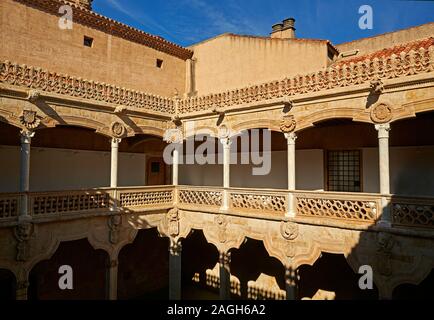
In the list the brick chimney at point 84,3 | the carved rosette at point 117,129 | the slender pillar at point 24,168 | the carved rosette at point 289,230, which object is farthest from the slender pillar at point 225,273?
the brick chimney at point 84,3

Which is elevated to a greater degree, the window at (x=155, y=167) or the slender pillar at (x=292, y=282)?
the window at (x=155, y=167)

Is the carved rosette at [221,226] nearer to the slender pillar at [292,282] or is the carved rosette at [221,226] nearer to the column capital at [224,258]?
the column capital at [224,258]

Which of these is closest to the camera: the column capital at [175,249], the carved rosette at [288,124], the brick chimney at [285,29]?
the carved rosette at [288,124]

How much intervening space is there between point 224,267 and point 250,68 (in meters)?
8.65

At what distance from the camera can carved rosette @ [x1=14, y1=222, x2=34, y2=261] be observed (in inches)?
316

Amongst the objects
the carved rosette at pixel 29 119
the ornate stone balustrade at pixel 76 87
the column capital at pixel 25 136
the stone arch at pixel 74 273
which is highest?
the ornate stone balustrade at pixel 76 87

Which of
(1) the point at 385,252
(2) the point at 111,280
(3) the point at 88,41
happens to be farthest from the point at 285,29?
(2) the point at 111,280

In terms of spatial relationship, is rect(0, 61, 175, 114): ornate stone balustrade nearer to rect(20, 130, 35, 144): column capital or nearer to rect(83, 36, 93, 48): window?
rect(20, 130, 35, 144): column capital

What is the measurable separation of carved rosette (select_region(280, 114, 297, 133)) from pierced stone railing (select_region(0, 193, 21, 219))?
24.8 ft

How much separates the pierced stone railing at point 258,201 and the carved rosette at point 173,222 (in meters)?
2.44

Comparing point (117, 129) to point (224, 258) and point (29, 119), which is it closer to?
point (29, 119)

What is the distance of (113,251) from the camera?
33.4ft

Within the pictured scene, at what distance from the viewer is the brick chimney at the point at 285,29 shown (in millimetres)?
16219

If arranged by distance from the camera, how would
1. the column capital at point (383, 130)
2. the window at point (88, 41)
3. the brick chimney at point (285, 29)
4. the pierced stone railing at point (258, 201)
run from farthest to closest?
the brick chimney at point (285, 29) → the window at point (88, 41) → the pierced stone railing at point (258, 201) → the column capital at point (383, 130)
